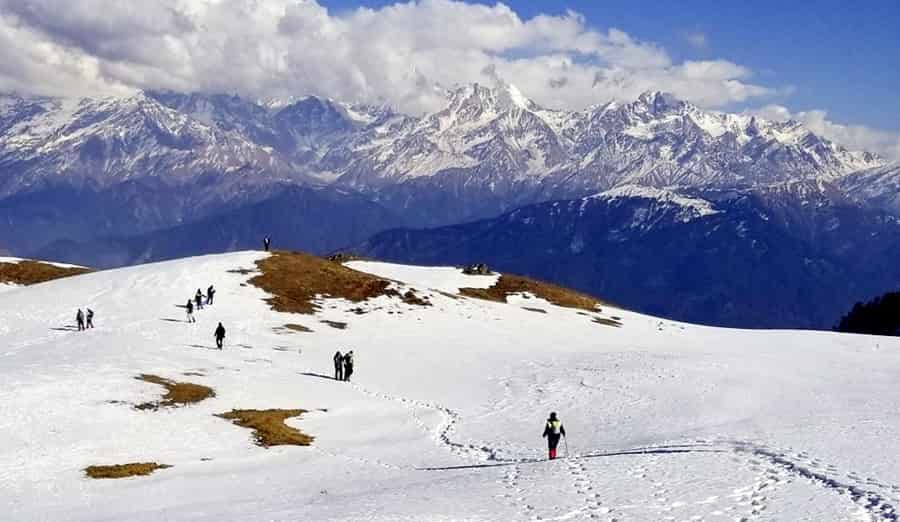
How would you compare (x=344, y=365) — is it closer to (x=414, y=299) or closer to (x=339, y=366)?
(x=339, y=366)

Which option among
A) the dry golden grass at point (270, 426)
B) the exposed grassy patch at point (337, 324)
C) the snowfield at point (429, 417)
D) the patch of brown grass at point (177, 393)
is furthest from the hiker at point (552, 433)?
the exposed grassy patch at point (337, 324)

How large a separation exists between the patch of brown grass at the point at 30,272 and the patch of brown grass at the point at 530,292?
5073 centimetres

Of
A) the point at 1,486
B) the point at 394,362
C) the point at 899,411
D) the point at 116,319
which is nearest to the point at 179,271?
the point at 116,319

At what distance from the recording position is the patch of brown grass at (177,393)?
42.3m

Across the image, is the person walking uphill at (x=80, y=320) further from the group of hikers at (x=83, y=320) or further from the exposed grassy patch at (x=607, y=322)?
the exposed grassy patch at (x=607, y=322)

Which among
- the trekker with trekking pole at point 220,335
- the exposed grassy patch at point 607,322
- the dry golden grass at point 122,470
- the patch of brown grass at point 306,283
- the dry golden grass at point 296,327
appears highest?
the patch of brown grass at point 306,283

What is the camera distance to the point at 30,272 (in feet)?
328

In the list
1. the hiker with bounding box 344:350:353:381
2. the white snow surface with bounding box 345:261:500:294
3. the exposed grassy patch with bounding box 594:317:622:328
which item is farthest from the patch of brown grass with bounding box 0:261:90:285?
the exposed grassy patch with bounding box 594:317:622:328

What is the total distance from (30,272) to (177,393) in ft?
219

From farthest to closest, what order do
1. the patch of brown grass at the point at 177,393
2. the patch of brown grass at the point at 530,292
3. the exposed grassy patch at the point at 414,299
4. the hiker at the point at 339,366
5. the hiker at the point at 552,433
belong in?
the patch of brown grass at the point at 530,292, the exposed grassy patch at the point at 414,299, the hiker at the point at 339,366, the patch of brown grass at the point at 177,393, the hiker at the point at 552,433

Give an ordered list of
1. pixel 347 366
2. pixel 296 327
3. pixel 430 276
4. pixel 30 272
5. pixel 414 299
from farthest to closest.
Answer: pixel 430 276 < pixel 30 272 < pixel 414 299 < pixel 296 327 < pixel 347 366

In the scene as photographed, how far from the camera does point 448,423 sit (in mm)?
42812

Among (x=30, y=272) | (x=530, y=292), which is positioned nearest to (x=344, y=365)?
(x=530, y=292)

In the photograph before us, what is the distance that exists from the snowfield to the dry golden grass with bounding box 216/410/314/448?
0.85 meters
